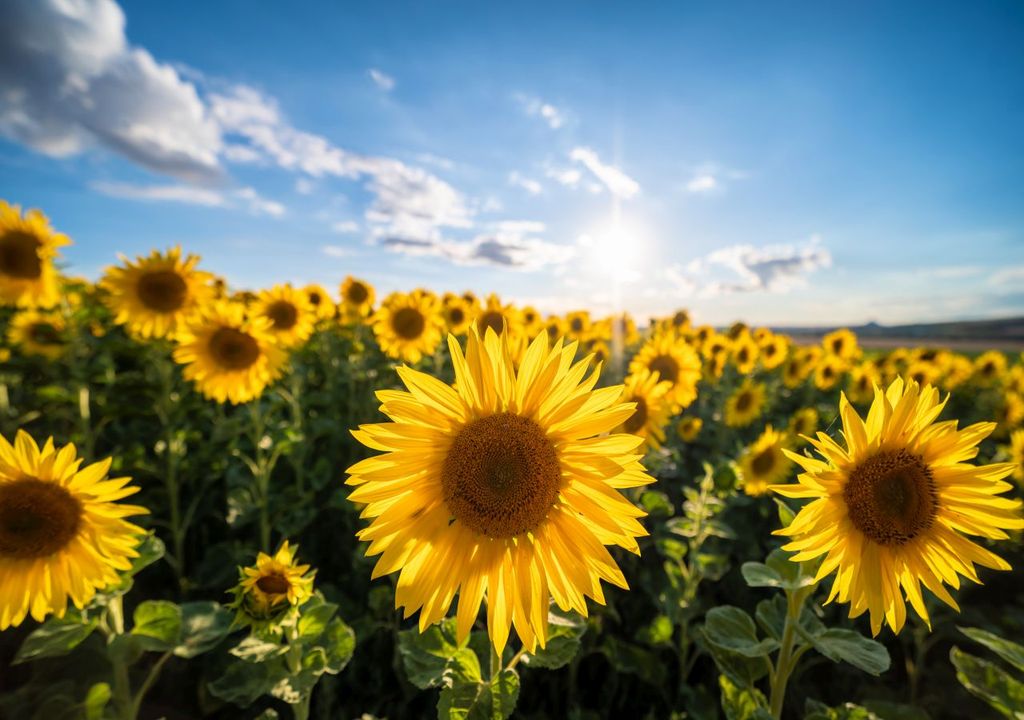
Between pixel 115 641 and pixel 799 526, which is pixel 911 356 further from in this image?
pixel 115 641

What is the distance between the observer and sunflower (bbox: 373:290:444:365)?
7.26 m

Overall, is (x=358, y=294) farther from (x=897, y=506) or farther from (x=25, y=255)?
(x=897, y=506)

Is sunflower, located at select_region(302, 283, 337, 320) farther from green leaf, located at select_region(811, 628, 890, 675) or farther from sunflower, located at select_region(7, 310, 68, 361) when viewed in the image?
green leaf, located at select_region(811, 628, 890, 675)

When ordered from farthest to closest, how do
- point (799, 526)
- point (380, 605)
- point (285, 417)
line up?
point (285, 417) → point (380, 605) → point (799, 526)

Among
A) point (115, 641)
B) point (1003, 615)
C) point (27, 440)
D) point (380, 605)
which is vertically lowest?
point (1003, 615)

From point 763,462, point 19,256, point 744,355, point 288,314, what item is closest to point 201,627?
point 288,314

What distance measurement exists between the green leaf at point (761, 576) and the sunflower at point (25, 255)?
751cm

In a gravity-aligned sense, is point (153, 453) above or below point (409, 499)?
below

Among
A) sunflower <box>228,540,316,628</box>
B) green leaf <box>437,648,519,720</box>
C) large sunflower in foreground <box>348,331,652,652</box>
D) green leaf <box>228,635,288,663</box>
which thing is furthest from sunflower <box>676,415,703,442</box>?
green leaf <box>228,635,288,663</box>

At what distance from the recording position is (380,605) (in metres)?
3.55

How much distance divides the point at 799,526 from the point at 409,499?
5.53 ft

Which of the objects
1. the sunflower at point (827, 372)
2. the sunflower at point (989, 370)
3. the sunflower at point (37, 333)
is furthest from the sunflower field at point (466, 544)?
the sunflower at point (989, 370)

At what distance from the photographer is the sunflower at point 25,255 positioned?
18.6 ft

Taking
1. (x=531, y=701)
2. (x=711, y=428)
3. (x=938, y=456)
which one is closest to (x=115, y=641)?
(x=531, y=701)
